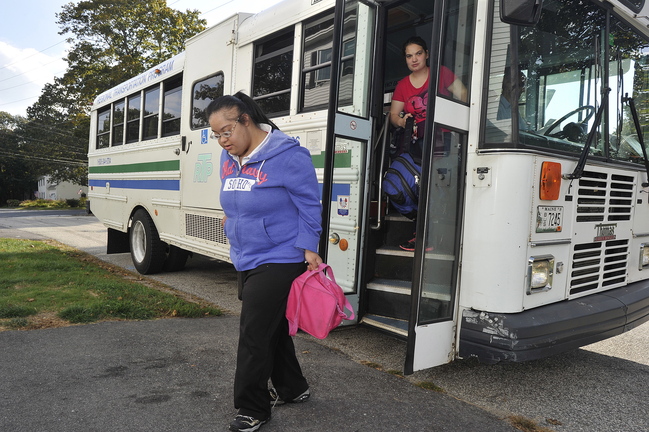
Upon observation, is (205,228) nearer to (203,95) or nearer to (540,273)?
(203,95)

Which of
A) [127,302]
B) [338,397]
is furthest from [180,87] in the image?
[338,397]

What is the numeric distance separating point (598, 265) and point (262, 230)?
247cm

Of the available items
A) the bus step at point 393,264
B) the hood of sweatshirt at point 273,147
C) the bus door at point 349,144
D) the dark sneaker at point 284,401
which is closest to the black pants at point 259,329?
the dark sneaker at point 284,401

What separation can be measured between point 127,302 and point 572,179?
4.15 metres

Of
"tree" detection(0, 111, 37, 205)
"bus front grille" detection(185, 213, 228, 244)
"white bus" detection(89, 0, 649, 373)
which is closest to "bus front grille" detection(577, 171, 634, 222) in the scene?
"white bus" detection(89, 0, 649, 373)

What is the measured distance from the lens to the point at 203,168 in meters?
5.80

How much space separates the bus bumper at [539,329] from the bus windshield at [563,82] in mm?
992

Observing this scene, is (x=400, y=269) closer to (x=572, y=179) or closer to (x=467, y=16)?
(x=572, y=179)

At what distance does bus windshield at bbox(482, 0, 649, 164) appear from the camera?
3.12 metres

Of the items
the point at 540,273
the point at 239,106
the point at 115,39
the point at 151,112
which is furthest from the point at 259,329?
the point at 115,39

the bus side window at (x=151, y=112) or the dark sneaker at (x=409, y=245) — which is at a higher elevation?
the bus side window at (x=151, y=112)

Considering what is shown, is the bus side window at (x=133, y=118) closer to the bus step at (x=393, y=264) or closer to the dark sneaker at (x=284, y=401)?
the bus step at (x=393, y=264)

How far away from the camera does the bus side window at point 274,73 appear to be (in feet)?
15.3

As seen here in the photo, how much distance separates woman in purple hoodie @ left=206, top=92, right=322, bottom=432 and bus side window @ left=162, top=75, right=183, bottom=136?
159 inches
